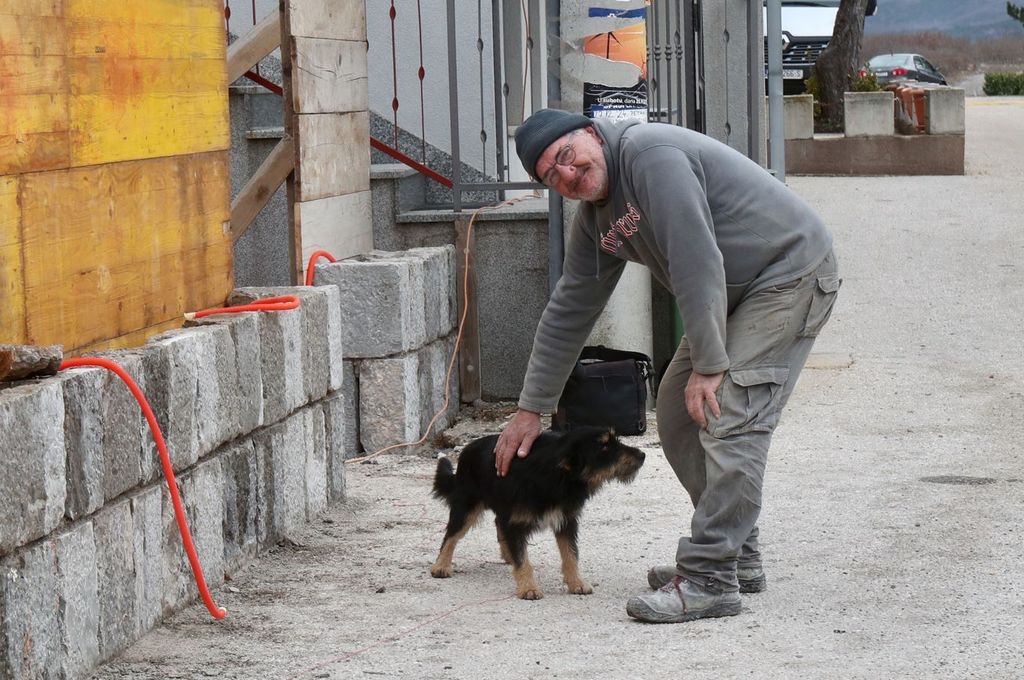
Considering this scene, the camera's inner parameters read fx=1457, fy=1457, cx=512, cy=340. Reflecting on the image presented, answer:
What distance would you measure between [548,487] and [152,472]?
4.10 ft

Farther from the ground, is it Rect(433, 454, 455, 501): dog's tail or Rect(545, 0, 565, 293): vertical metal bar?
Rect(545, 0, 565, 293): vertical metal bar

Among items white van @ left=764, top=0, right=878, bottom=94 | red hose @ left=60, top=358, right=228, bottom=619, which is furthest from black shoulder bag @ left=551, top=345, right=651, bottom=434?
white van @ left=764, top=0, right=878, bottom=94

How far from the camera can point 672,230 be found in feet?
14.1

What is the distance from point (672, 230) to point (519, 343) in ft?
13.2

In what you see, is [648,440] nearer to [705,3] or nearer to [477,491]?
[477,491]

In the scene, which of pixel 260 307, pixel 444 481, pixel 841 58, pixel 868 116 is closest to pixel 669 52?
pixel 260 307

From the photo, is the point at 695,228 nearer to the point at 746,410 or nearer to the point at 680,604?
the point at 746,410

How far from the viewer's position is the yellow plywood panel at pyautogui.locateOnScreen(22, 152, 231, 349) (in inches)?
174

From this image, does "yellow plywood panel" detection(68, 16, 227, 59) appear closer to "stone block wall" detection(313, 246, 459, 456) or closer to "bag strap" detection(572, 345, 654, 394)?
"stone block wall" detection(313, 246, 459, 456)

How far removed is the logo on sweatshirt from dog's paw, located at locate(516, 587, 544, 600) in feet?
3.82

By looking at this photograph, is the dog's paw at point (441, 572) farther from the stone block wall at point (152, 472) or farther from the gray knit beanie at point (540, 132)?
the gray knit beanie at point (540, 132)

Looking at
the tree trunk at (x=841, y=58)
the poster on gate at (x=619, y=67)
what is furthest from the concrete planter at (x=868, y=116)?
the poster on gate at (x=619, y=67)

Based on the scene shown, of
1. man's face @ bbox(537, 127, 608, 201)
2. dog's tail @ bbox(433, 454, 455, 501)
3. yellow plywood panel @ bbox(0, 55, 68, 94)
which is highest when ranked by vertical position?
yellow plywood panel @ bbox(0, 55, 68, 94)

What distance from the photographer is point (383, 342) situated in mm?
7172
